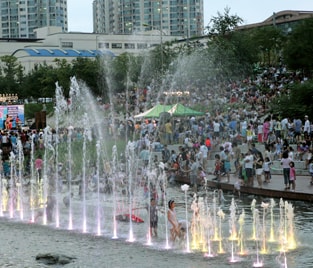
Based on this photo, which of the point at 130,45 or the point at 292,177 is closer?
the point at 292,177

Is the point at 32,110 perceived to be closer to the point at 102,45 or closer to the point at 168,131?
the point at 168,131

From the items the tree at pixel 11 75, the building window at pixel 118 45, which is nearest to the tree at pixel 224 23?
the tree at pixel 11 75

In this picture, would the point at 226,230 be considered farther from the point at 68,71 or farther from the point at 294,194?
the point at 68,71

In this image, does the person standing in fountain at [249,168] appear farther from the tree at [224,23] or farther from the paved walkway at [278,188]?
the tree at [224,23]

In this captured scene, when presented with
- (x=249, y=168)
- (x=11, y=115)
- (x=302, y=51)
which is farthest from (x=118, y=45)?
(x=249, y=168)

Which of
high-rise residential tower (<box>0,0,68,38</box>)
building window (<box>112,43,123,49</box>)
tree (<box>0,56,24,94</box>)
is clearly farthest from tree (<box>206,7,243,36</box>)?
high-rise residential tower (<box>0,0,68,38</box>)

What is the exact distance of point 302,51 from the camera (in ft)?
184

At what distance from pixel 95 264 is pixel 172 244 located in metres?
2.45

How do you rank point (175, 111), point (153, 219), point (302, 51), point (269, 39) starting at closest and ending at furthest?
point (153, 219), point (175, 111), point (302, 51), point (269, 39)

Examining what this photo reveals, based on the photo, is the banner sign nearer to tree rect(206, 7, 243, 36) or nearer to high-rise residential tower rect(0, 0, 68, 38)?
tree rect(206, 7, 243, 36)

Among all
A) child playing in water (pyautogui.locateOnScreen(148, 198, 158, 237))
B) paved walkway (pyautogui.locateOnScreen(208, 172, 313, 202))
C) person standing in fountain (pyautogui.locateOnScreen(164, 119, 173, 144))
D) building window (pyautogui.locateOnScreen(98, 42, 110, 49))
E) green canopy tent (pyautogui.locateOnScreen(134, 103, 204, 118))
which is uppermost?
building window (pyautogui.locateOnScreen(98, 42, 110, 49))

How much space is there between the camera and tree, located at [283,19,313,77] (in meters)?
56.0

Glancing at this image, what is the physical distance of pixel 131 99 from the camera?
58.7m

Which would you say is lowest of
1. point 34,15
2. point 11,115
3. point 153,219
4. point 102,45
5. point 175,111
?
point 153,219
